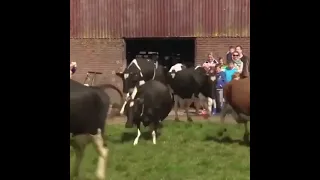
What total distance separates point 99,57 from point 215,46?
115 centimetres

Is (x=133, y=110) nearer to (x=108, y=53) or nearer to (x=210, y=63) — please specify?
(x=108, y=53)

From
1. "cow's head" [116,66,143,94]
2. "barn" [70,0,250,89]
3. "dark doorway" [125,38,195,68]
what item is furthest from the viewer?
"dark doorway" [125,38,195,68]

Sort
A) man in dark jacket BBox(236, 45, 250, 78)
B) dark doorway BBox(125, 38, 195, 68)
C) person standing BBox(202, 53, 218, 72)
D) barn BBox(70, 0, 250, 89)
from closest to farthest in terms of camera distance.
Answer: man in dark jacket BBox(236, 45, 250, 78)
barn BBox(70, 0, 250, 89)
dark doorway BBox(125, 38, 195, 68)
person standing BBox(202, 53, 218, 72)

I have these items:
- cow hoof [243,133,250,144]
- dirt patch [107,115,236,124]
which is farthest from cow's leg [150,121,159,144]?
cow hoof [243,133,250,144]

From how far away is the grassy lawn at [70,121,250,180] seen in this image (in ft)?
15.0

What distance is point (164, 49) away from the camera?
5285 millimetres

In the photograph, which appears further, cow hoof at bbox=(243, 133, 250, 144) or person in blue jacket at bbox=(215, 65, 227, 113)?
person in blue jacket at bbox=(215, 65, 227, 113)

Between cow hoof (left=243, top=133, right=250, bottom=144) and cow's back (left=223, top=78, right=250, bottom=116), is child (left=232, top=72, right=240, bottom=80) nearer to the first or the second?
cow's back (left=223, top=78, right=250, bottom=116)

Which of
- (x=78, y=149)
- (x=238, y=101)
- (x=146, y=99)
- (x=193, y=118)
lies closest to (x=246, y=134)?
(x=238, y=101)

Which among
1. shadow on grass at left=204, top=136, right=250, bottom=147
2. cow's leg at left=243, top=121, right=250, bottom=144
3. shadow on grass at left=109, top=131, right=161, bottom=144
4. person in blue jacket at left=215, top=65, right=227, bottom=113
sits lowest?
shadow on grass at left=204, top=136, right=250, bottom=147

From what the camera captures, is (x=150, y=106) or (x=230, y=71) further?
(x=150, y=106)

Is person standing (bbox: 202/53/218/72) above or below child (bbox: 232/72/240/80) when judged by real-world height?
above

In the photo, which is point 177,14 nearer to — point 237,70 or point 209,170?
point 237,70
